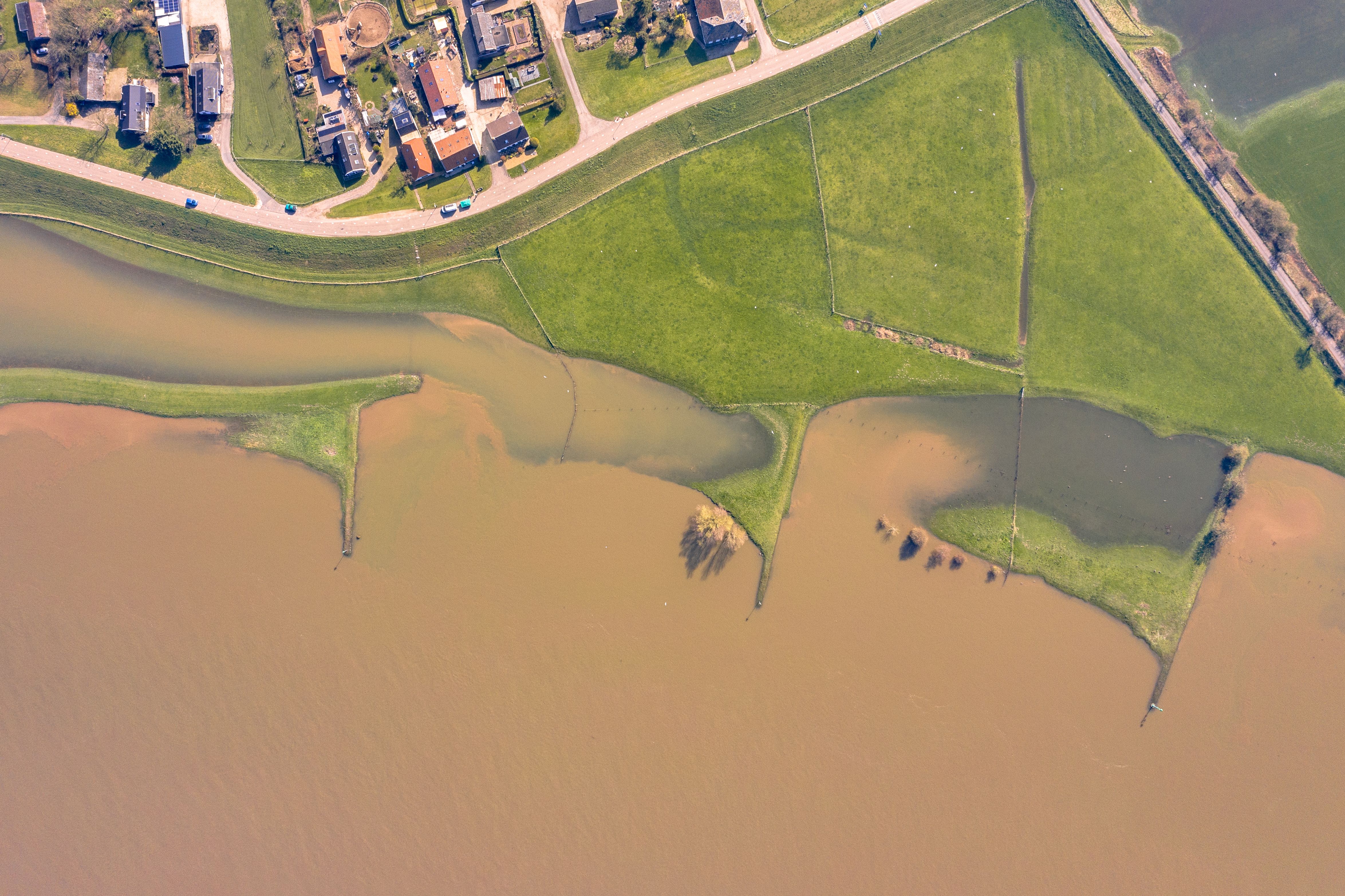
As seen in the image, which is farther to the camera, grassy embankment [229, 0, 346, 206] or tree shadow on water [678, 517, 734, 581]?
grassy embankment [229, 0, 346, 206]

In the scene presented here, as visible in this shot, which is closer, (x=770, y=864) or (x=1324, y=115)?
(x=770, y=864)

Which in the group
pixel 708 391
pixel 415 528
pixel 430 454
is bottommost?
pixel 415 528

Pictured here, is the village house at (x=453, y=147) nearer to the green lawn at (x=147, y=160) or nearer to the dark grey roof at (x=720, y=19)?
Answer: the green lawn at (x=147, y=160)

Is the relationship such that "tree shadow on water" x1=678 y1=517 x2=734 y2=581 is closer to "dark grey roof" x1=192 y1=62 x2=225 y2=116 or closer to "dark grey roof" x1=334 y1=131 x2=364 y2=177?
"dark grey roof" x1=334 y1=131 x2=364 y2=177

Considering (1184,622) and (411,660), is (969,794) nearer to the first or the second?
(1184,622)

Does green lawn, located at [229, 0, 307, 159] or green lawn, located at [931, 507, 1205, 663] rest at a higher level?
green lawn, located at [229, 0, 307, 159]

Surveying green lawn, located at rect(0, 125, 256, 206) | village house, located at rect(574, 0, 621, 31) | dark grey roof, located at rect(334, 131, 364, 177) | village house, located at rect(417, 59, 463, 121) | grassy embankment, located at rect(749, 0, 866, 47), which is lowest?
green lawn, located at rect(0, 125, 256, 206)

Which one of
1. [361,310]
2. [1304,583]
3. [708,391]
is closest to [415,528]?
[361,310]

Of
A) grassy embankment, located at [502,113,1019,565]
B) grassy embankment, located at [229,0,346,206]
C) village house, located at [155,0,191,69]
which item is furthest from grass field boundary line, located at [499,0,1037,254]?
village house, located at [155,0,191,69]
